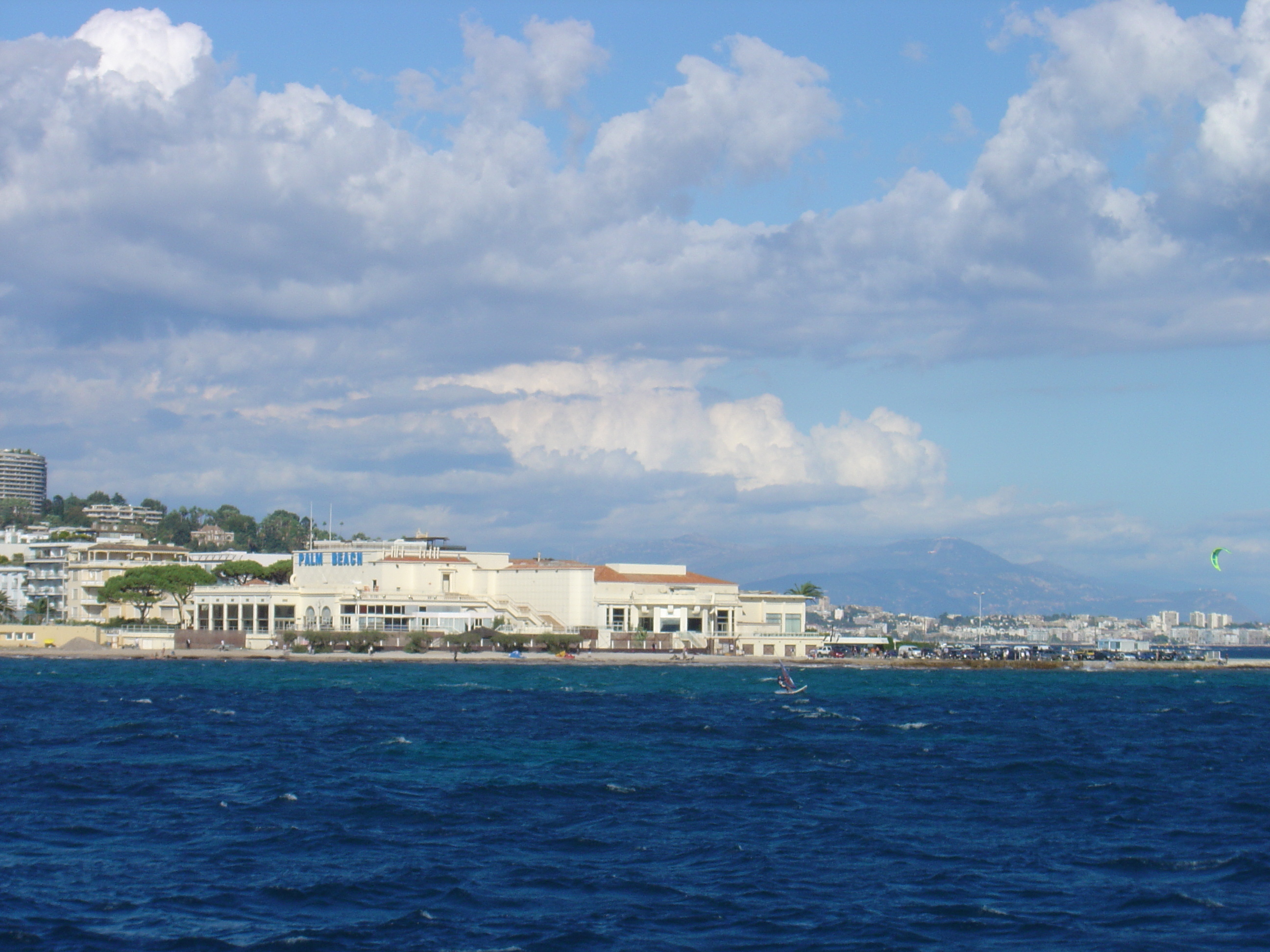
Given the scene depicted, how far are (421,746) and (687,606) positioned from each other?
10998cm

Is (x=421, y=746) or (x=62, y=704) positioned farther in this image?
(x=62, y=704)

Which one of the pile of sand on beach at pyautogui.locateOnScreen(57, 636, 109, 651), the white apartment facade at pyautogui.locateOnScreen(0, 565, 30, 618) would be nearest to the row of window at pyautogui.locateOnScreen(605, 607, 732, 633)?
the pile of sand on beach at pyautogui.locateOnScreen(57, 636, 109, 651)

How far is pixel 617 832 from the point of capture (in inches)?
1325

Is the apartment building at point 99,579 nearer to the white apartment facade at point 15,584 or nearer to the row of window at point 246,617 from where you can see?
the white apartment facade at point 15,584

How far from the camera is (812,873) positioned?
1143 inches

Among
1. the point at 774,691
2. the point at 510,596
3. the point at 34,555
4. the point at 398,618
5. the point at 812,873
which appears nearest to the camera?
the point at 812,873

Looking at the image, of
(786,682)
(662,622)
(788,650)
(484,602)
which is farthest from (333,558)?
(786,682)

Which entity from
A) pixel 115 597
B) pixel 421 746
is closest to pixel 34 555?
pixel 115 597

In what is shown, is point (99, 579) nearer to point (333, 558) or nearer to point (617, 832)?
point (333, 558)

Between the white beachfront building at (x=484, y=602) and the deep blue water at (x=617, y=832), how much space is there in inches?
3138

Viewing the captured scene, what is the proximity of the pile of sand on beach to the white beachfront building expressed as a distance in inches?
459

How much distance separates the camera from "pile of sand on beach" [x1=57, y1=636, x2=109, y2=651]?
452 ft

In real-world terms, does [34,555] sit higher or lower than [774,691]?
higher

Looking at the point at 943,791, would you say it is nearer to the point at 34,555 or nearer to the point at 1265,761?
the point at 1265,761
